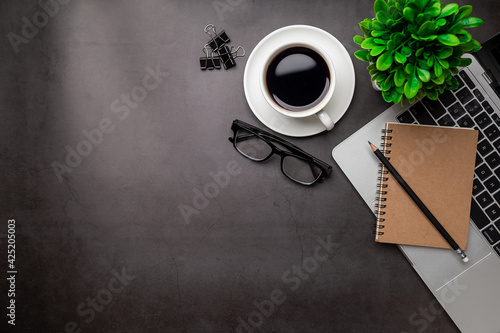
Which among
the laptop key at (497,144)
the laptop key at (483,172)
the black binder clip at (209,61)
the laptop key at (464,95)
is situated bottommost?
the laptop key at (483,172)

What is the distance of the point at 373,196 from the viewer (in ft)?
3.04

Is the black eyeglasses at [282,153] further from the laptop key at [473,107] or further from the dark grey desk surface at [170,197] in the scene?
the laptop key at [473,107]

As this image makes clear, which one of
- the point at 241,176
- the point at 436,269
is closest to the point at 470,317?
the point at 436,269

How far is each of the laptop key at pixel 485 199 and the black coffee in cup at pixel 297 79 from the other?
0.47 metres

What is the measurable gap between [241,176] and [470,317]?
27.0 inches

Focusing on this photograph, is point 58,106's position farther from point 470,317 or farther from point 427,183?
point 470,317

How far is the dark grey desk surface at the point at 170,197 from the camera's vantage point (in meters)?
0.96

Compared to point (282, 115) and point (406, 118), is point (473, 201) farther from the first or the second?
point (282, 115)

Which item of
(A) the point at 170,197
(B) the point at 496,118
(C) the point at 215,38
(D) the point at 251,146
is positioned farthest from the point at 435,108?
(A) the point at 170,197

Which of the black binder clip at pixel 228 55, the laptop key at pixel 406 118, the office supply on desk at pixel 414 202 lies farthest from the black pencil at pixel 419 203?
the black binder clip at pixel 228 55

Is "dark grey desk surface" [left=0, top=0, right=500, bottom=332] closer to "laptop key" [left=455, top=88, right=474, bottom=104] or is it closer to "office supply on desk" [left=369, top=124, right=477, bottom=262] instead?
"office supply on desk" [left=369, top=124, right=477, bottom=262]

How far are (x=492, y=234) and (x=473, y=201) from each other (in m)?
0.09

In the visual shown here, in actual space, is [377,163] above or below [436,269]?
above

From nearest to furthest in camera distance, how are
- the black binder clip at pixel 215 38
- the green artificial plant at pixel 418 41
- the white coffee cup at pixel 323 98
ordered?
the green artificial plant at pixel 418 41, the white coffee cup at pixel 323 98, the black binder clip at pixel 215 38
